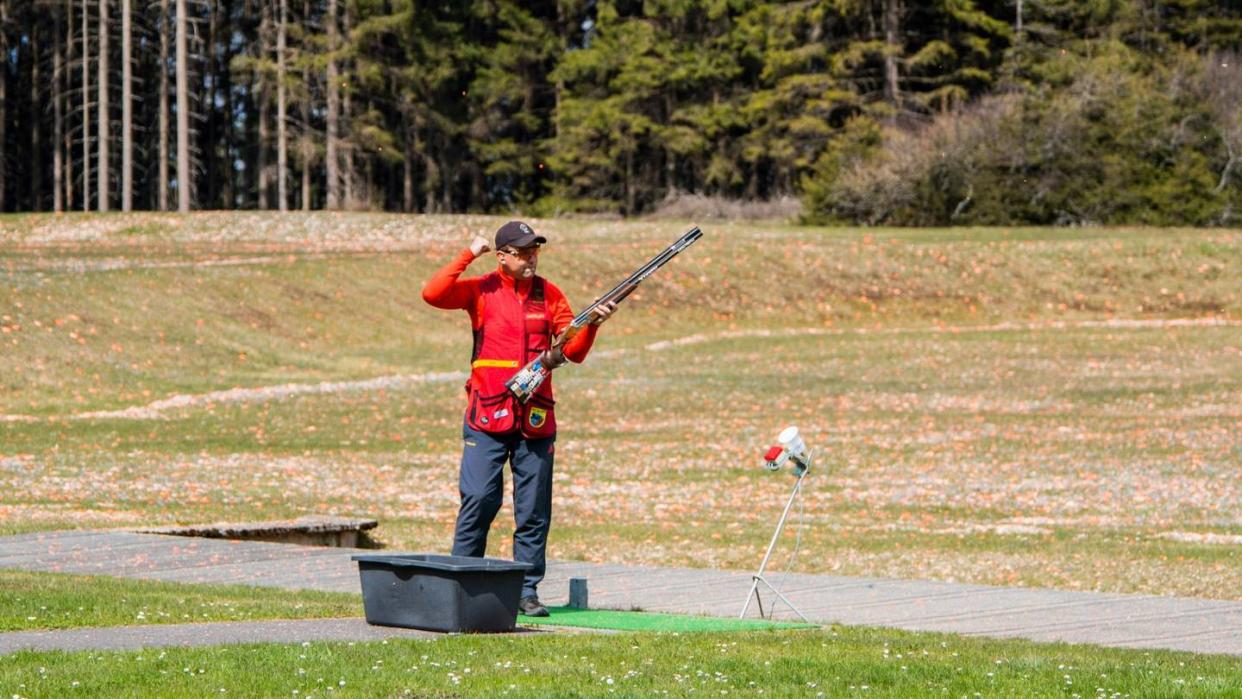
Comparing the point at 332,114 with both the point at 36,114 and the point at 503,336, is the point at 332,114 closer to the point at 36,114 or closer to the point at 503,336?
the point at 36,114

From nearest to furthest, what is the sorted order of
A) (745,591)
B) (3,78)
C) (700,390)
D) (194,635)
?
1. (194,635)
2. (745,591)
3. (700,390)
4. (3,78)

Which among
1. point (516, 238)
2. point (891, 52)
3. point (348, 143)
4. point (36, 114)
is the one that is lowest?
point (516, 238)

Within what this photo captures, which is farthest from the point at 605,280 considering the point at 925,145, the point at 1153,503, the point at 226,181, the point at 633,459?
the point at 226,181

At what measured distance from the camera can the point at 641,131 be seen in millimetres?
81625

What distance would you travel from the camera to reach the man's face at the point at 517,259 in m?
10.6

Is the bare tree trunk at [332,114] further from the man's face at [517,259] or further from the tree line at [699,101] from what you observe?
the man's face at [517,259]

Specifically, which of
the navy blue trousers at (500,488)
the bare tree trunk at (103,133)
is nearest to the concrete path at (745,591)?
the navy blue trousers at (500,488)

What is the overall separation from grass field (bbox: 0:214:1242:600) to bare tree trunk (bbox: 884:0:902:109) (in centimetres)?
1554

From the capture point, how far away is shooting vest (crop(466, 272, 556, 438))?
34.4 feet

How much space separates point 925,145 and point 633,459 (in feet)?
133

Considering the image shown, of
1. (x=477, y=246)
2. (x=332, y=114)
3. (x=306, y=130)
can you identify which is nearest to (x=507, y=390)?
(x=477, y=246)

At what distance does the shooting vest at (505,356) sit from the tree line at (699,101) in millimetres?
53551

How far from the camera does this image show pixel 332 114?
82.6 meters

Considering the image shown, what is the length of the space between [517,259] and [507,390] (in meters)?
0.74
